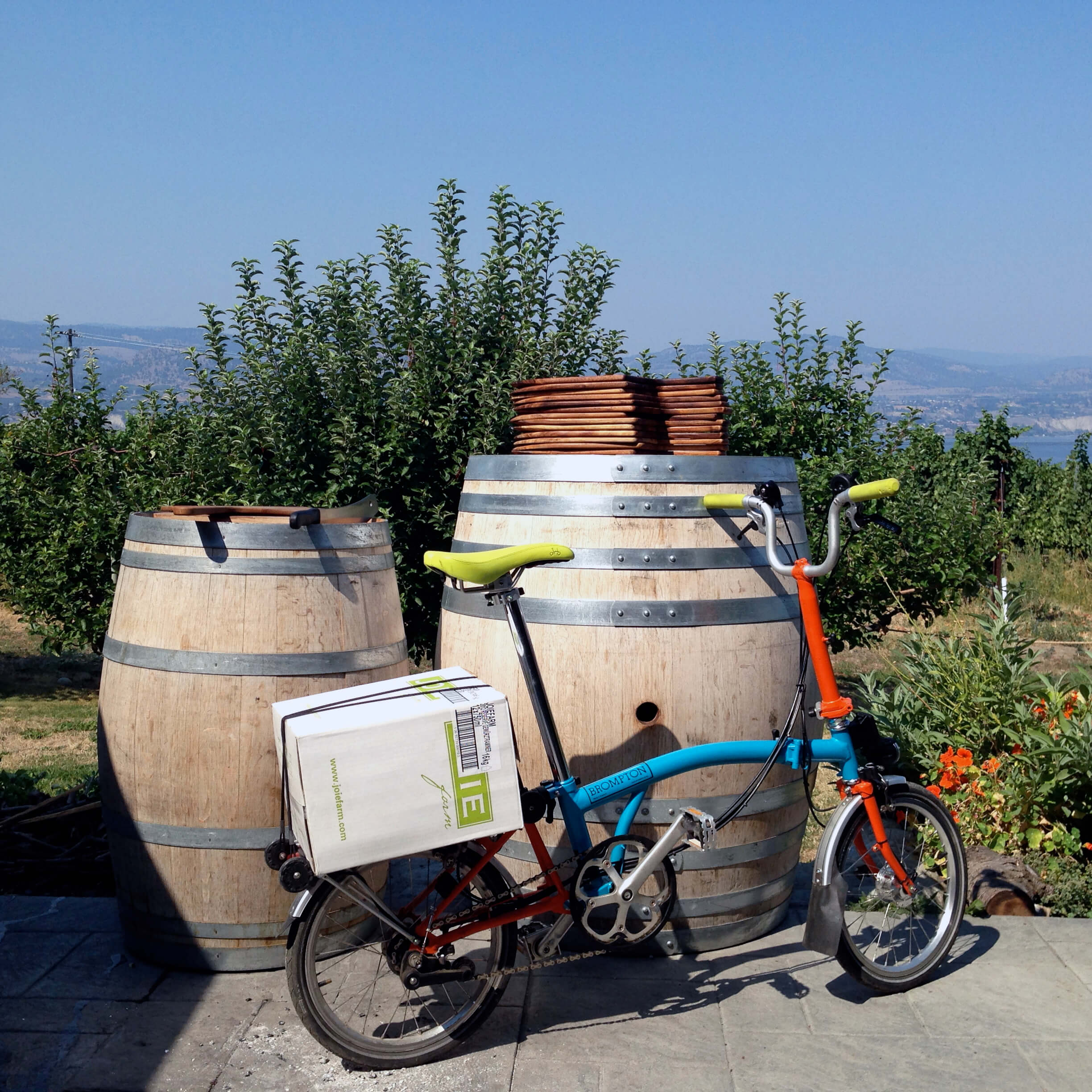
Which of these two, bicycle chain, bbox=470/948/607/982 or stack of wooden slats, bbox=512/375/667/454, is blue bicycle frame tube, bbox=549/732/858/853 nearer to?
bicycle chain, bbox=470/948/607/982

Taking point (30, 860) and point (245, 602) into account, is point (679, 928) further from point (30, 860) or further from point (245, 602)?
point (30, 860)

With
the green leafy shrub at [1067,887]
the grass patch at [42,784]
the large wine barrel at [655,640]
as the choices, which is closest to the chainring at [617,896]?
the large wine barrel at [655,640]

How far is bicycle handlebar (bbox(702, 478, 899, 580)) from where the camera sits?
278cm

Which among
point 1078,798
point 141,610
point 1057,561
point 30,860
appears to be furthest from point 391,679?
point 1057,561

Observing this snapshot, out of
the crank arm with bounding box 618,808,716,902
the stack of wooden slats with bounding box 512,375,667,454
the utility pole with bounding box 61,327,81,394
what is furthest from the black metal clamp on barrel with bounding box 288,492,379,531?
the utility pole with bounding box 61,327,81,394

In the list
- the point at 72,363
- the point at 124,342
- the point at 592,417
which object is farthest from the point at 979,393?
the point at 592,417

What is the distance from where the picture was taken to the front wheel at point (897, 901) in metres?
2.94

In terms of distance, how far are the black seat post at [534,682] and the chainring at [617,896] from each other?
0.24 m

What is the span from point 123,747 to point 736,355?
3.96 meters

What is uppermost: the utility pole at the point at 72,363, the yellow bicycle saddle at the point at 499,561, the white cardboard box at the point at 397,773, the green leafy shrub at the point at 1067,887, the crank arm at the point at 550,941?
the utility pole at the point at 72,363

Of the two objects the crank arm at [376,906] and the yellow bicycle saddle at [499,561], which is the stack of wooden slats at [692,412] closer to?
the yellow bicycle saddle at [499,561]

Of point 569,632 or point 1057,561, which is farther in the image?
point 1057,561

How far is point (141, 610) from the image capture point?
9.67 feet

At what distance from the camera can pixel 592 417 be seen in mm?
3262
